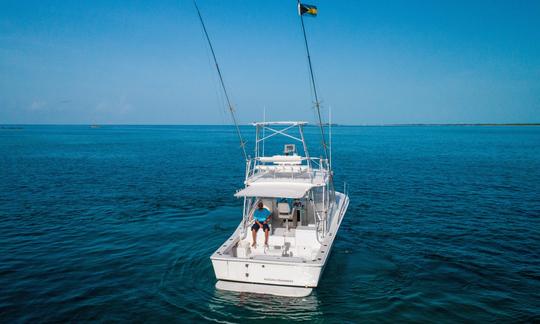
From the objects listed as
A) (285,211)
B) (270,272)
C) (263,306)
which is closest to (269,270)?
(270,272)

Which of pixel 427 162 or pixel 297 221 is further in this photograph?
pixel 427 162

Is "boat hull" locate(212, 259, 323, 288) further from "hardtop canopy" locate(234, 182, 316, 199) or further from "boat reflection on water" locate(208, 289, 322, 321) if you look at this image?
"hardtop canopy" locate(234, 182, 316, 199)

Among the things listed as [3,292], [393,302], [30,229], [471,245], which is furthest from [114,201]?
[471,245]

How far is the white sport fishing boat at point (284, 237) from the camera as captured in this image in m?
10.3

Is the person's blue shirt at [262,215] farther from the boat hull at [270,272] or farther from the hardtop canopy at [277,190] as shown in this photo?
the boat hull at [270,272]

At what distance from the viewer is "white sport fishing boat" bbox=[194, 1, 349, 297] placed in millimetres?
10297

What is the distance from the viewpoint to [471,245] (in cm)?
1545

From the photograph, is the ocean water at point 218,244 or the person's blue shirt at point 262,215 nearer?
the ocean water at point 218,244

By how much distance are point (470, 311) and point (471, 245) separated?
616 cm

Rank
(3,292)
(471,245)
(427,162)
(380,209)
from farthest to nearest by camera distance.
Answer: (427,162) → (380,209) → (471,245) → (3,292)

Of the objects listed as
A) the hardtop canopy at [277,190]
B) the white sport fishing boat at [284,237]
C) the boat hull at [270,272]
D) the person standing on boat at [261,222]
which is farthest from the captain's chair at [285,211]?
the boat hull at [270,272]

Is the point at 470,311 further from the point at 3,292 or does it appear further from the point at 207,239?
the point at 3,292

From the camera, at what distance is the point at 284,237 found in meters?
12.7

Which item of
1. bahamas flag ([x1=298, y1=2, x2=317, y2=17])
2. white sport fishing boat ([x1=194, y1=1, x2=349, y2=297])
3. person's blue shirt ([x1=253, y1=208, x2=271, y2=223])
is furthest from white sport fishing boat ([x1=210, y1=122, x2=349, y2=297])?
bahamas flag ([x1=298, y1=2, x2=317, y2=17])
